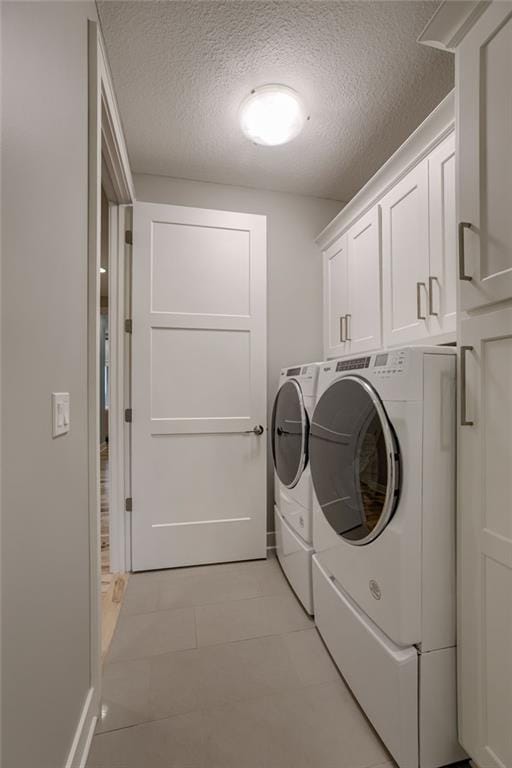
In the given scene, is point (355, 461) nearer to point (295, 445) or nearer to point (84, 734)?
point (295, 445)

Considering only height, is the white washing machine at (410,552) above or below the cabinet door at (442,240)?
below

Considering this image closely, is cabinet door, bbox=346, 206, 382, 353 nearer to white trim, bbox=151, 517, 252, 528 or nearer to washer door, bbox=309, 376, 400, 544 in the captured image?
washer door, bbox=309, 376, 400, 544

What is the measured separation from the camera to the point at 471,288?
1.00 meters

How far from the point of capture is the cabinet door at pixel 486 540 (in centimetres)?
90

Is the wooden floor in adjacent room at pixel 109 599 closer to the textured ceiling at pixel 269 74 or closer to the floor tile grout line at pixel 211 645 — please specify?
the floor tile grout line at pixel 211 645

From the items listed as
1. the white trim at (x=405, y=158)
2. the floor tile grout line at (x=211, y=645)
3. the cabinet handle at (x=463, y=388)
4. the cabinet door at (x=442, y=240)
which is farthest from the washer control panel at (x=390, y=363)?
the floor tile grout line at (x=211, y=645)

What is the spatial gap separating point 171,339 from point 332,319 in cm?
109

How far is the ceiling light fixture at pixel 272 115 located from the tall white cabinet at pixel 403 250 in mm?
489

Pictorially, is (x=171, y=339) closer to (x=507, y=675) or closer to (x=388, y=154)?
(x=388, y=154)

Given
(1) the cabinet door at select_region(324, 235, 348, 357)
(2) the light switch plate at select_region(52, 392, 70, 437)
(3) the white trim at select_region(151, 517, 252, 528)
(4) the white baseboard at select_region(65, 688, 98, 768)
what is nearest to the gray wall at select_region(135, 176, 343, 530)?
(1) the cabinet door at select_region(324, 235, 348, 357)

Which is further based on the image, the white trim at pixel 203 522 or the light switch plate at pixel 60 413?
the white trim at pixel 203 522

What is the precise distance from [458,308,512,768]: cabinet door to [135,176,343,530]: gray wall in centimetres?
154

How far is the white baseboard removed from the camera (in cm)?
98

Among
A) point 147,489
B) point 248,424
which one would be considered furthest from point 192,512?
point 248,424
